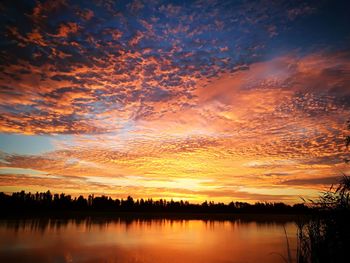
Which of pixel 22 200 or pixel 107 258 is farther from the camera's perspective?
pixel 22 200

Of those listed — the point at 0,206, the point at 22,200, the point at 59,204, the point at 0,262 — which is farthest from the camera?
the point at 59,204

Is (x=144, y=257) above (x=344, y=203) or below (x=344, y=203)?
below

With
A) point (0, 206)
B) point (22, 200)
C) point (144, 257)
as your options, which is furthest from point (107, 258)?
point (22, 200)

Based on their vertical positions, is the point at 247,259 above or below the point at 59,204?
below

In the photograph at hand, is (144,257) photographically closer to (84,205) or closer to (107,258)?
(107,258)

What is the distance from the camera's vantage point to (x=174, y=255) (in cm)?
2656

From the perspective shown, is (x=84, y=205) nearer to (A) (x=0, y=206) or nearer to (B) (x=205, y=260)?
(A) (x=0, y=206)

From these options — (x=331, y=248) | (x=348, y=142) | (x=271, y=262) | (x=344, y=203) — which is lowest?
(x=271, y=262)

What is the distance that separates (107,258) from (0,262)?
715 cm

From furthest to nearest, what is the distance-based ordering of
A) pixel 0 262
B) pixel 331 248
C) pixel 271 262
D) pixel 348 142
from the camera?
pixel 271 262 < pixel 0 262 < pixel 348 142 < pixel 331 248

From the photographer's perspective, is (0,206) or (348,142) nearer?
(348,142)

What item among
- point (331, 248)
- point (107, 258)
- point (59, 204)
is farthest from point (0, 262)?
point (59, 204)

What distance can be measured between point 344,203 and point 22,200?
130 metres

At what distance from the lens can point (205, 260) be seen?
79.7 ft
